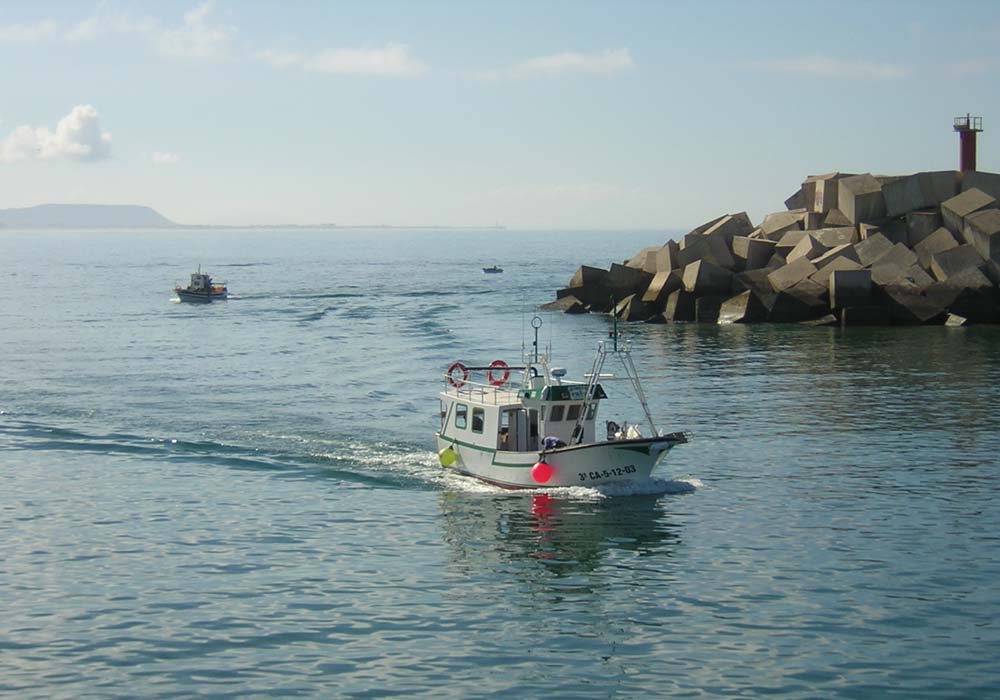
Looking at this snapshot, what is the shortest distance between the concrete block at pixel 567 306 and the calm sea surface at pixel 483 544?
1320 inches

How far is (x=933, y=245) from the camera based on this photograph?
81.9 m

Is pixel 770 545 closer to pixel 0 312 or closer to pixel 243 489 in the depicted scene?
pixel 243 489

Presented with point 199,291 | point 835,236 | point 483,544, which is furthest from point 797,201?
point 483,544

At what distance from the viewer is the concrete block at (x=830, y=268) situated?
80.7m

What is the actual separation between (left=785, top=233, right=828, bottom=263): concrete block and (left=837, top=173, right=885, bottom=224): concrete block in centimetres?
443

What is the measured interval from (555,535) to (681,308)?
55653 millimetres

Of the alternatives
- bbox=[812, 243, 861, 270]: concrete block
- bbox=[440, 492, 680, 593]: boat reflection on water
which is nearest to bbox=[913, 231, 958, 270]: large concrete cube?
bbox=[812, 243, 861, 270]: concrete block

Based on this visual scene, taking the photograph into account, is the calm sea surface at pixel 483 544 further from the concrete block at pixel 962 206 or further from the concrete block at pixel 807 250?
the concrete block at pixel 807 250

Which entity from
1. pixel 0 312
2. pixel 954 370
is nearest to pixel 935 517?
pixel 954 370

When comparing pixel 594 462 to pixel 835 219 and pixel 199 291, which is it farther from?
pixel 199 291

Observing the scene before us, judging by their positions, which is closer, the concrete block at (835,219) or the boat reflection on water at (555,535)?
the boat reflection on water at (555,535)

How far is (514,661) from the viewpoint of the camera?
25.1 m

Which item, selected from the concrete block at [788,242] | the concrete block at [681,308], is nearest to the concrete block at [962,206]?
the concrete block at [788,242]

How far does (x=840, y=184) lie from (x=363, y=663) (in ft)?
247
